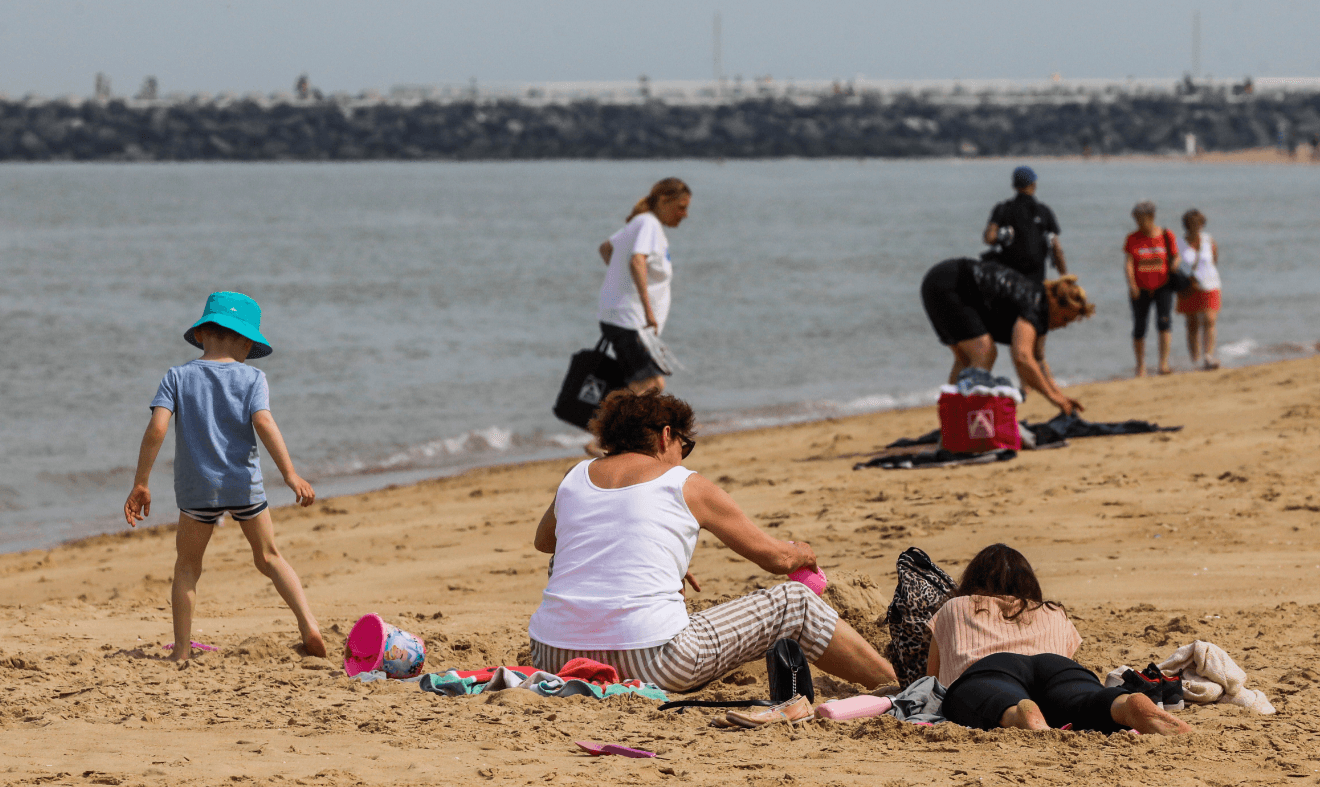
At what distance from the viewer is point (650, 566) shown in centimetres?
383

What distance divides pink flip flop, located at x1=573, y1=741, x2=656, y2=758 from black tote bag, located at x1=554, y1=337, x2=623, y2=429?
4311 millimetres

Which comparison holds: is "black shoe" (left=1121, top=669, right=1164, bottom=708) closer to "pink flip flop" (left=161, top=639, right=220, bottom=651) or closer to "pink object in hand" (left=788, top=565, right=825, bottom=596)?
"pink object in hand" (left=788, top=565, right=825, bottom=596)

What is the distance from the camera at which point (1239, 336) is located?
1820cm

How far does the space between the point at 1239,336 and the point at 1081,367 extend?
354 centimetres

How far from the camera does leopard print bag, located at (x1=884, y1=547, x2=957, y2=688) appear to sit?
13.9 feet

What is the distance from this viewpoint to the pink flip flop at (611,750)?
339cm

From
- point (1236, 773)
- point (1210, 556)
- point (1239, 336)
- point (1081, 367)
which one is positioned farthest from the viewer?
point (1239, 336)

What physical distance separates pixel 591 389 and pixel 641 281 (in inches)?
28.0

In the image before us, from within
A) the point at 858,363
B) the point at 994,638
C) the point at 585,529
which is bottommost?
the point at 858,363

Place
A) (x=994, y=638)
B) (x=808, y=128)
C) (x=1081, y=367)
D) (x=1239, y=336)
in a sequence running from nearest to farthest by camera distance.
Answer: (x=994, y=638) < (x=1081, y=367) < (x=1239, y=336) < (x=808, y=128)

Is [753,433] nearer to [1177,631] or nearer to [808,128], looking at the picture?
[1177,631]

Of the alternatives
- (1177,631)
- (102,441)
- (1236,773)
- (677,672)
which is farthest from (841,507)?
(102,441)

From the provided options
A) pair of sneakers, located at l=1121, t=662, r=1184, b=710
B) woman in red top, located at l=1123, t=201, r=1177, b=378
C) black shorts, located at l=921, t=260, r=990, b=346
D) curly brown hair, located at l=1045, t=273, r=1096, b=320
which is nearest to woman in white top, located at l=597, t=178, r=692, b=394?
black shorts, located at l=921, t=260, r=990, b=346

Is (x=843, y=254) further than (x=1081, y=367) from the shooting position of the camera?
Yes
